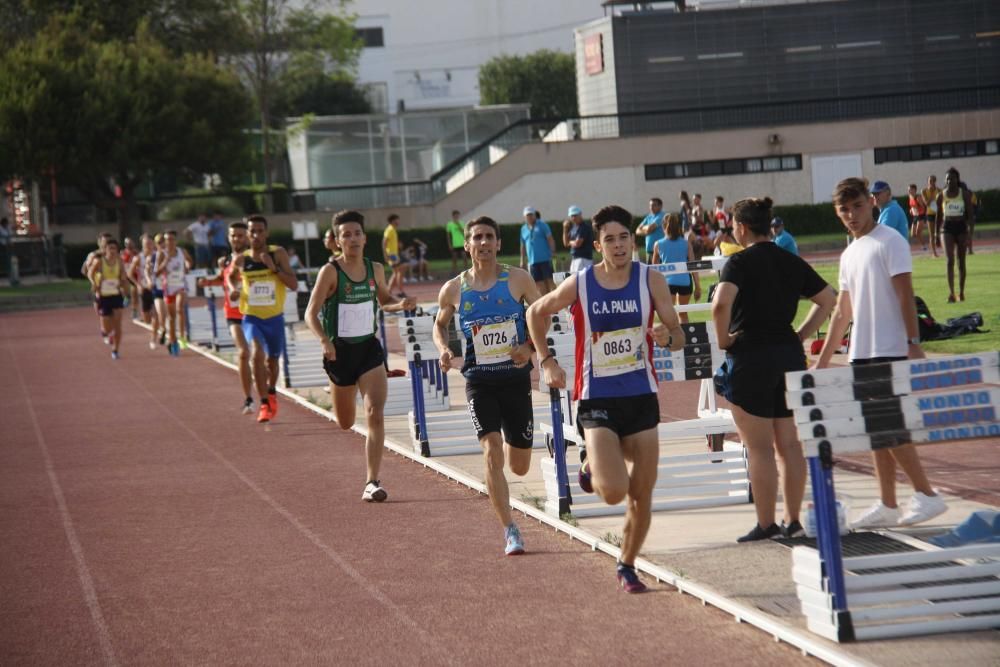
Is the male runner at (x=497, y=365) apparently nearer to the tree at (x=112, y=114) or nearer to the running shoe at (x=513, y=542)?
the running shoe at (x=513, y=542)

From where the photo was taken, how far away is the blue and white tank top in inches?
281

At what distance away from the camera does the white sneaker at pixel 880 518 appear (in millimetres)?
7926

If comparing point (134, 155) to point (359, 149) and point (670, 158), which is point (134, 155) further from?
point (670, 158)

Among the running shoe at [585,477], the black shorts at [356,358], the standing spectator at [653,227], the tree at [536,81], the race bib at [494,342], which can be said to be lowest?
the running shoe at [585,477]

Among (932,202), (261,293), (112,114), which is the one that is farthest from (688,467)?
(112,114)

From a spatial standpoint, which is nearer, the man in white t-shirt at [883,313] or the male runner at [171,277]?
the man in white t-shirt at [883,313]

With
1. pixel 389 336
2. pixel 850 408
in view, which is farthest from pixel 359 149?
pixel 850 408

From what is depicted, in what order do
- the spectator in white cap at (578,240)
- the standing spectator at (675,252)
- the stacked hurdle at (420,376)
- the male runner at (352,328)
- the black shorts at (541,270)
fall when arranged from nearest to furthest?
the male runner at (352,328) → the stacked hurdle at (420,376) → the standing spectator at (675,252) → the spectator in white cap at (578,240) → the black shorts at (541,270)

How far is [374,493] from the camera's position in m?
10.3

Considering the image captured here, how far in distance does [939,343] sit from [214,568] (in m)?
10.5

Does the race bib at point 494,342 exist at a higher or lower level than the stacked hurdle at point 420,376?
higher

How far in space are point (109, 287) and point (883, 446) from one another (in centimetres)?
1912

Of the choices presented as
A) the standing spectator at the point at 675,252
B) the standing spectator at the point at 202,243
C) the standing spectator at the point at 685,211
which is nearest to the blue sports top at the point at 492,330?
the standing spectator at the point at 675,252

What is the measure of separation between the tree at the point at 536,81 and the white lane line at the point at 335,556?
77.5 m
